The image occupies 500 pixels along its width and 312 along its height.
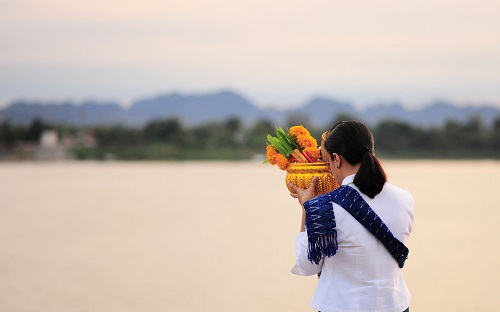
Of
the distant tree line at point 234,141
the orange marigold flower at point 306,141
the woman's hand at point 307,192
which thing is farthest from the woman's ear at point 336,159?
the distant tree line at point 234,141

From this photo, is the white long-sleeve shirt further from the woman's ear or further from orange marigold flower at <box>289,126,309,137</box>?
orange marigold flower at <box>289,126,309,137</box>

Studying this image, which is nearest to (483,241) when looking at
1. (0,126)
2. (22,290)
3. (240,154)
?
(22,290)

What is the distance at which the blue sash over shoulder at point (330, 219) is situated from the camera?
166 cm

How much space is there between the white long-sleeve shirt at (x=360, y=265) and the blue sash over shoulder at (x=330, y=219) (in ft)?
0.05

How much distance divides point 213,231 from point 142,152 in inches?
1791

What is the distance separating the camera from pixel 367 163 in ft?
5.51

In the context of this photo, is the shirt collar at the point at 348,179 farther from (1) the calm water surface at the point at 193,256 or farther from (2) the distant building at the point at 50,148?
(2) the distant building at the point at 50,148

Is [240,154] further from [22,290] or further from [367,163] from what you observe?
[367,163]

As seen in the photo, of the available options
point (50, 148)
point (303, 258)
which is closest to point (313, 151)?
point (303, 258)

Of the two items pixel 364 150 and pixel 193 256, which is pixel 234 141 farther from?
pixel 364 150

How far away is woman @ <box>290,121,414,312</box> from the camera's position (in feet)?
5.50

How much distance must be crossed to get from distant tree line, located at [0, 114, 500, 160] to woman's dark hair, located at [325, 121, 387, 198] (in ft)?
159

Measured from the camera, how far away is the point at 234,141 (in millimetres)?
54344

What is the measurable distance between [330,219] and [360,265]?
0.14 metres
